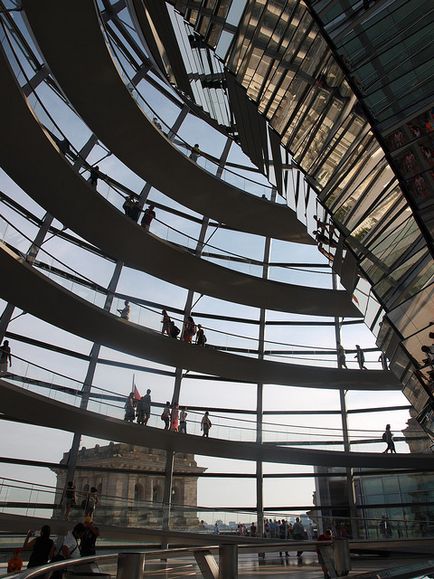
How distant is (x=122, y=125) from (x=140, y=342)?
8156 mm

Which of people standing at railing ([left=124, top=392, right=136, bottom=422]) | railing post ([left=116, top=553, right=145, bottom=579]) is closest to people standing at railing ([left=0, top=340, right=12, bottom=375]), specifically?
people standing at railing ([left=124, top=392, right=136, bottom=422])

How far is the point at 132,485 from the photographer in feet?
69.4

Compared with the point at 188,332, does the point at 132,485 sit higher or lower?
lower

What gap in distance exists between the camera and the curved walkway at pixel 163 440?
16.3m

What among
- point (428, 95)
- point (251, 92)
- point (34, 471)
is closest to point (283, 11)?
point (428, 95)

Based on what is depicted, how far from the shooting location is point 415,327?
930 cm

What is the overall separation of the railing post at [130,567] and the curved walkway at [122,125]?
11882 millimetres

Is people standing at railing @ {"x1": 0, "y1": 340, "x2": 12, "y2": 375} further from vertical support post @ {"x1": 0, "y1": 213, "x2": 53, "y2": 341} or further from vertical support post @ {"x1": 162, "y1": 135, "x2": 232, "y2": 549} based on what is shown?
vertical support post @ {"x1": 162, "y1": 135, "x2": 232, "y2": 549}

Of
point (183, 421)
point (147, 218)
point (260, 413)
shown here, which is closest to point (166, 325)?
point (183, 421)

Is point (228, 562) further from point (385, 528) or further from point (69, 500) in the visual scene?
point (385, 528)

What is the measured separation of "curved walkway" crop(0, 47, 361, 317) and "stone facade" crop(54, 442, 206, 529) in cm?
757

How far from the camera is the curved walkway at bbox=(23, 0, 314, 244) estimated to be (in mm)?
12641

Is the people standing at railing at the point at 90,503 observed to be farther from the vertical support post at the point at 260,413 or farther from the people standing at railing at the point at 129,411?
the vertical support post at the point at 260,413

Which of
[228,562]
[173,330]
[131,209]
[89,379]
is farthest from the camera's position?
[173,330]
